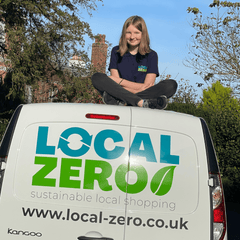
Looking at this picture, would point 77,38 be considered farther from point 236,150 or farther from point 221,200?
point 221,200

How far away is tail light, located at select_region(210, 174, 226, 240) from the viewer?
2.66m

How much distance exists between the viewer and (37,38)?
12.4m

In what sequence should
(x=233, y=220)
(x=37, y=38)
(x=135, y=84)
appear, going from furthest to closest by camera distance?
(x=37, y=38) < (x=233, y=220) < (x=135, y=84)

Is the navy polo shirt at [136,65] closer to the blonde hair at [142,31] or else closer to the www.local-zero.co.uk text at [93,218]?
the blonde hair at [142,31]

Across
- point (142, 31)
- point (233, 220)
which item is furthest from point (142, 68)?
point (233, 220)

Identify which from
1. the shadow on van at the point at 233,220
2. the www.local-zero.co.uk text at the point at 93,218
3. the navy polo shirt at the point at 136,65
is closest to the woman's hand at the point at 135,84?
the navy polo shirt at the point at 136,65

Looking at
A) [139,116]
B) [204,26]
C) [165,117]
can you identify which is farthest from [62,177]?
[204,26]

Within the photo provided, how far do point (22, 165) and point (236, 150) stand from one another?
11165 millimetres

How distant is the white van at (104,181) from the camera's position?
2.54 meters

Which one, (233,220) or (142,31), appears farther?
(233,220)

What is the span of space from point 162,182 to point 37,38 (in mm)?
10951

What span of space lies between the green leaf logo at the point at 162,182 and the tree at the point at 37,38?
33.0 ft

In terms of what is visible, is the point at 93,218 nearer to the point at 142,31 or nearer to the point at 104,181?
the point at 104,181

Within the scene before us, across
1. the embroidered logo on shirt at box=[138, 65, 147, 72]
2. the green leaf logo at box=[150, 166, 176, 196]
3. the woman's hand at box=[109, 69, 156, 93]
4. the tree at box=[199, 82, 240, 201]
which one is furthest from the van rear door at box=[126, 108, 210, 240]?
the tree at box=[199, 82, 240, 201]
